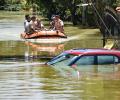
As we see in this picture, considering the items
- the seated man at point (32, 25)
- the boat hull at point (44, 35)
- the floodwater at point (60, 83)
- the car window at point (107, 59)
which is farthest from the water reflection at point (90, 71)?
the seated man at point (32, 25)

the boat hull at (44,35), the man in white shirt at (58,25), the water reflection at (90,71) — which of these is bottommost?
the boat hull at (44,35)

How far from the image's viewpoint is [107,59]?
18.6 m

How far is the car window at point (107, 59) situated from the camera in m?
18.5

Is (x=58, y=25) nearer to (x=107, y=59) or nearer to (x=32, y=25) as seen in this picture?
(x=32, y=25)

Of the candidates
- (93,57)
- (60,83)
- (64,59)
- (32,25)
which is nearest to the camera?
(60,83)

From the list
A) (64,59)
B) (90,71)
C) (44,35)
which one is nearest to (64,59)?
(64,59)

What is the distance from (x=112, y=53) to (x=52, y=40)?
20.6 metres

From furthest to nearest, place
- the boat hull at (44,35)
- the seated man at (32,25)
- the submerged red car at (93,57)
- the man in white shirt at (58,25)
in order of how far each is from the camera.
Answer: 1. the man in white shirt at (58,25)
2. the seated man at (32,25)
3. the boat hull at (44,35)
4. the submerged red car at (93,57)

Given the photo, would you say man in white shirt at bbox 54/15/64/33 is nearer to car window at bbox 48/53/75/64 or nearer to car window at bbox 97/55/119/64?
car window at bbox 48/53/75/64

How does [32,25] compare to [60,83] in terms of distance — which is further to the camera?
[32,25]

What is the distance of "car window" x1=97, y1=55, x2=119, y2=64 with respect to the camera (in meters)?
18.5

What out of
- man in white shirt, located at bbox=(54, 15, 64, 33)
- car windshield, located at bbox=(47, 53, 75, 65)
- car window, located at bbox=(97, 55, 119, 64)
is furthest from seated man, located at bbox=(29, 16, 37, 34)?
car window, located at bbox=(97, 55, 119, 64)

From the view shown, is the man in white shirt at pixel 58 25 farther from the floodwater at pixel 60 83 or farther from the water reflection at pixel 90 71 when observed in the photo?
the water reflection at pixel 90 71

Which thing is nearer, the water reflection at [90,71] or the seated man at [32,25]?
the water reflection at [90,71]
